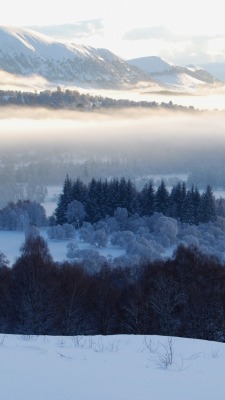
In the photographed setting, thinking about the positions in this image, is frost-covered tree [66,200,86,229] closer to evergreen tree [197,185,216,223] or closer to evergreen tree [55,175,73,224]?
evergreen tree [55,175,73,224]

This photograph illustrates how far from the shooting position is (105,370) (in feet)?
31.4

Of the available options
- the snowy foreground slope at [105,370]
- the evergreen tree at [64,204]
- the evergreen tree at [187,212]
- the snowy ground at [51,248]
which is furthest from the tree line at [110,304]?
the evergreen tree at [64,204]

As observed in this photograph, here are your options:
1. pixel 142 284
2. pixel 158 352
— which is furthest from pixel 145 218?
pixel 158 352

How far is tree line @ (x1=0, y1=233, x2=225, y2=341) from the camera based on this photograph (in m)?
25.5

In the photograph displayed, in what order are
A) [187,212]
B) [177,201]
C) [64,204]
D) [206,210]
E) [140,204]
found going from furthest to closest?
[64,204] < [140,204] < [177,201] < [187,212] < [206,210]

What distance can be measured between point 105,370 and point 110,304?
19.8m

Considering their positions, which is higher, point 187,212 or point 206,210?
point 206,210

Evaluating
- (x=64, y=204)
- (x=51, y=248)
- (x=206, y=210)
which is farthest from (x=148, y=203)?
(x=51, y=248)

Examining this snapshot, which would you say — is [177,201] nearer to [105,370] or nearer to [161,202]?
[161,202]

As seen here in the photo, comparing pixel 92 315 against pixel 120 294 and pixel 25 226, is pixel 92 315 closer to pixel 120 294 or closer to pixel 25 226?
pixel 120 294

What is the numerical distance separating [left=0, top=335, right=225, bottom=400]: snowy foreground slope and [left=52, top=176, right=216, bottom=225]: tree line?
2667 inches

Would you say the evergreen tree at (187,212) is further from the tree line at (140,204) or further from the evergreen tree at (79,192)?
the evergreen tree at (79,192)

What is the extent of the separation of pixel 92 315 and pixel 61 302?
1986 mm

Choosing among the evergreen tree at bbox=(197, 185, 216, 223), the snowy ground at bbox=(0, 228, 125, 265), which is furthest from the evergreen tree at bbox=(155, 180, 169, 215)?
the snowy ground at bbox=(0, 228, 125, 265)
